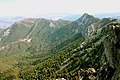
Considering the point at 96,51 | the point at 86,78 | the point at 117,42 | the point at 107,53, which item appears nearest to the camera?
the point at 117,42

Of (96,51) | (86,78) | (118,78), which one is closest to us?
(118,78)

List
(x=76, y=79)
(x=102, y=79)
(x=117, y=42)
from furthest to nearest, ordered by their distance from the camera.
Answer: (x=76, y=79) → (x=102, y=79) → (x=117, y=42)

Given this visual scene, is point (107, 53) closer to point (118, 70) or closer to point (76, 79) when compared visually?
point (118, 70)

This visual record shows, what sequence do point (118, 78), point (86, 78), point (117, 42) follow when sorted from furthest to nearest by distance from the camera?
point (86, 78) → point (117, 42) → point (118, 78)

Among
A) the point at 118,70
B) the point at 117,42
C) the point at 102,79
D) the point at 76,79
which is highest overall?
the point at 117,42

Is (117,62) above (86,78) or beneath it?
above

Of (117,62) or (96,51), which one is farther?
(96,51)

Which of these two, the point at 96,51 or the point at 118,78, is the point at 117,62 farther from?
the point at 96,51

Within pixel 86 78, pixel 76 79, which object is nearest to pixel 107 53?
pixel 86 78

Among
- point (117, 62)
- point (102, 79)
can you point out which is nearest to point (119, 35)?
point (117, 62)
